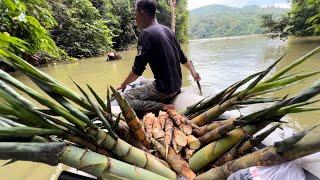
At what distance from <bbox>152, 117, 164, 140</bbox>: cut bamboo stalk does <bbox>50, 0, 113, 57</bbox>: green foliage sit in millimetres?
16632

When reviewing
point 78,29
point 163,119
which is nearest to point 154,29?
point 163,119

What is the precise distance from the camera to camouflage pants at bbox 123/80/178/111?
3.54 m

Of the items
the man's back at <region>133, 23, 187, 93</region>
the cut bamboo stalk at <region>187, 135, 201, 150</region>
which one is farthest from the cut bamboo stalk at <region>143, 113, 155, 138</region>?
the man's back at <region>133, 23, 187, 93</region>

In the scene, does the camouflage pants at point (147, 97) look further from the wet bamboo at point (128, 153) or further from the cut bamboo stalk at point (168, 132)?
the wet bamboo at point (128, 153)

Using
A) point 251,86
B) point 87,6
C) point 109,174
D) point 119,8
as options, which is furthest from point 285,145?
point 119,8

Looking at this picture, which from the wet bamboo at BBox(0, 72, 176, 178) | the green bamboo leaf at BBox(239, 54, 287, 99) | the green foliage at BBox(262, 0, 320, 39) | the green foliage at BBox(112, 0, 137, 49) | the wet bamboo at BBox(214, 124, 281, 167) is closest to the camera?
the wet bamboo at BBox(0, 72, 176, 178)

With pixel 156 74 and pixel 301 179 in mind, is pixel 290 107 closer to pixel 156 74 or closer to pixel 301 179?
pixel 301 179

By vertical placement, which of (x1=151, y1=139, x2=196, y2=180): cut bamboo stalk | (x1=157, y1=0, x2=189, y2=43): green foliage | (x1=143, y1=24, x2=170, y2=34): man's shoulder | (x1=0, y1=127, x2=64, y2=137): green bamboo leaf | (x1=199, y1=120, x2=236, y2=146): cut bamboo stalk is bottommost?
(x1=157, y1=0, x2=189, y2=43): green foliage

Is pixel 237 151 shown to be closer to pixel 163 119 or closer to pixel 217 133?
pixel 217 133

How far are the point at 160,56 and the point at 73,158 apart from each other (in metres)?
1.99

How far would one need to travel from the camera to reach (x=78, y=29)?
19.2 meters

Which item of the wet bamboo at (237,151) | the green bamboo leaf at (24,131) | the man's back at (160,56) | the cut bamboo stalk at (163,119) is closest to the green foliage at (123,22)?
the man's back at (160,56)

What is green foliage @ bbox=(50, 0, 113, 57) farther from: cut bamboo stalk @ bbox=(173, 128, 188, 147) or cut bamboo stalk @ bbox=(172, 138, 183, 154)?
cut bamboo stalk @ bbox=(172, 138, 183, 154)

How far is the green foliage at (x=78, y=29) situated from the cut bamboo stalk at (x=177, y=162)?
17010 mm
